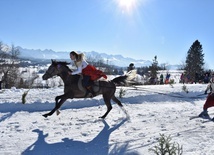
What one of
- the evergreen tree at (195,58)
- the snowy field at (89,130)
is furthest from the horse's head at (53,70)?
the evergreen tree at (195,58)

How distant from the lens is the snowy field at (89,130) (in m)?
5.54

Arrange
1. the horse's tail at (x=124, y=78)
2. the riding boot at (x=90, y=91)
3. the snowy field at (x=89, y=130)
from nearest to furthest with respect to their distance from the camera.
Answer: the snowy field at (x=89, y=130)
the riding boot at (x=90, y=91)
the horse's tail at (x=124, y=78)

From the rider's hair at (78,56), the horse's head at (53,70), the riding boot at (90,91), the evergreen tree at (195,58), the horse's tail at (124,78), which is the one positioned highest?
the evergreen tree at (195,58)

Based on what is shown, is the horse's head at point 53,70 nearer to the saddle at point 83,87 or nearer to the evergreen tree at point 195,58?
the saddle at point 83,87

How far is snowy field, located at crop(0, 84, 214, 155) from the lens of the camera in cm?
554

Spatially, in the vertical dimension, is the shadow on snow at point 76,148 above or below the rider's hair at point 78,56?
below

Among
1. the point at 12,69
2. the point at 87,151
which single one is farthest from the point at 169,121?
the point at 12,69

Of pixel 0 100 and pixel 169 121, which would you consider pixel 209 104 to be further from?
pixel 0 100

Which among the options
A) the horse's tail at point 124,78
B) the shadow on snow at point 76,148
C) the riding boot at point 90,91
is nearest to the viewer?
the shadow on snow at point 76,148

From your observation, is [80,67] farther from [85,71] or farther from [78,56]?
[78,56]

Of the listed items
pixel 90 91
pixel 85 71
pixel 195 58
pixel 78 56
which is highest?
pixel 195 58

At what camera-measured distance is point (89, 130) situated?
7.13m

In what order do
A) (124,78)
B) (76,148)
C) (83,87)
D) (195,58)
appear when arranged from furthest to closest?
(195,58) < (124,78) < (83,87) < (76,148)

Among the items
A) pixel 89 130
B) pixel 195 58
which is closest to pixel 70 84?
pixel 89 130
